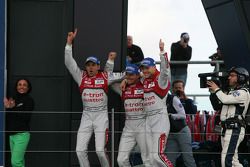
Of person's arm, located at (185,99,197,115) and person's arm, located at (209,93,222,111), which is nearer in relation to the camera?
person's arm, located at (209,93,222,111)

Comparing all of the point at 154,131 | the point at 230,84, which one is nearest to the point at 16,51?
the point at 154,131

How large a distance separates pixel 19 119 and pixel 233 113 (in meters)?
2.81

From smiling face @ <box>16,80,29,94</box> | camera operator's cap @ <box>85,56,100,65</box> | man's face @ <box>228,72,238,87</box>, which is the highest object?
camera operator's cap @ <box>85,56,100,65</box>

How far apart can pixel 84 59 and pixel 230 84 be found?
217 centimetres

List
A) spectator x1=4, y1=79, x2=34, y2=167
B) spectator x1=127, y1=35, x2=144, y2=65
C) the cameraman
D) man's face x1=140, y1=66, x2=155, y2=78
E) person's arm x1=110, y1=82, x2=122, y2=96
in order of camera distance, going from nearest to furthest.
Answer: the cameraman, man's face x1=140, y1=66, x2=155, y2=78, spectator x1=4, y1=79, x2=34, y2=167, person's arm x1=110, y1=82, x2=122, y2=96, spectator x1=127, y1=35, x2=144, y2=65

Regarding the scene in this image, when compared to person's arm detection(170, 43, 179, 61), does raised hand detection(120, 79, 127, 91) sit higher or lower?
lower

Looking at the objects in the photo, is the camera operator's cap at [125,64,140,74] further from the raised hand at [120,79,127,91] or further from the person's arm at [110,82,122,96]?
the person's arm at [110,82,122,96]

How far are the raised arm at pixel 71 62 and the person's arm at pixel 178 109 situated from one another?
4.28 ft

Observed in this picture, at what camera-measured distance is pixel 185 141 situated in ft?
34.2

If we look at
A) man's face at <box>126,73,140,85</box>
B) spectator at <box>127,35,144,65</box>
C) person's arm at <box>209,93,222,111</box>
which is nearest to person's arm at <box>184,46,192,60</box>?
spectator at <box>127,35,144,65</box>

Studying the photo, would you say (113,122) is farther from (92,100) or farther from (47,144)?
(47,144)

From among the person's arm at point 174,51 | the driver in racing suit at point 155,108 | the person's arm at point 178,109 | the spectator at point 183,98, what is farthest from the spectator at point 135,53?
the driver in racing suit at point 155,108

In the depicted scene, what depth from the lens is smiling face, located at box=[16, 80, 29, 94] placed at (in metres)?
10.5

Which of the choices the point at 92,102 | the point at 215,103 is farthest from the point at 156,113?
the point at 215,103
